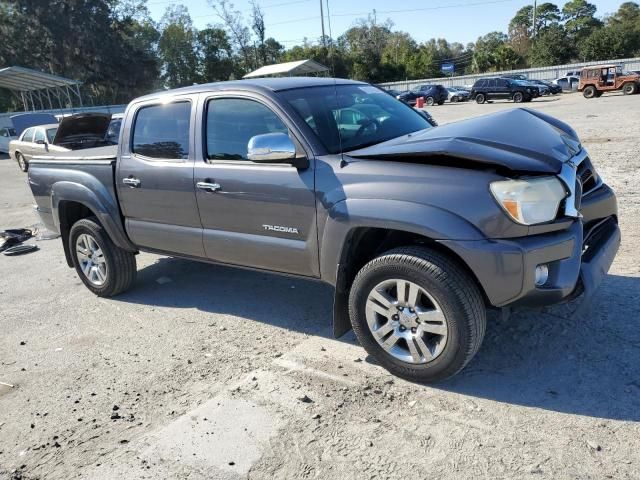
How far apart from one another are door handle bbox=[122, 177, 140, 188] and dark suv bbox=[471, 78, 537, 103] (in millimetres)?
32934

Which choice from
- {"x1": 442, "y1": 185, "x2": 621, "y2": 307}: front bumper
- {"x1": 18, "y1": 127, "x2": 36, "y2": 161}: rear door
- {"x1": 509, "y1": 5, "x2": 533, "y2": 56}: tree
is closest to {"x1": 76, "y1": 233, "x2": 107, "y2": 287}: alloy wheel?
{"x1": 442, "y1": 185, "x2": 621, "y2": 307}: front bumper

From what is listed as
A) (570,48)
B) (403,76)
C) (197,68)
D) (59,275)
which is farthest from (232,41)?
(59,275)

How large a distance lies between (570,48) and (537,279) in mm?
67534

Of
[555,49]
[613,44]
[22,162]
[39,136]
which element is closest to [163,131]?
[39,136]

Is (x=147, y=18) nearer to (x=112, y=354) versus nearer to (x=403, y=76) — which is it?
(x=403, y=76)

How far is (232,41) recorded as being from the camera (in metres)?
75.7

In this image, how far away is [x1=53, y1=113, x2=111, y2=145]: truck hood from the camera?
12.7 metres

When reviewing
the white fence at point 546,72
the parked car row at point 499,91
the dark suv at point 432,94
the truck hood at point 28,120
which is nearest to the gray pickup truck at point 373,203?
the truck hood at point 28,120

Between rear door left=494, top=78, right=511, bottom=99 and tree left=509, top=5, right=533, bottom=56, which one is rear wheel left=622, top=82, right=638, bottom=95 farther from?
tree left=509, top=5, right=533, bottom=56

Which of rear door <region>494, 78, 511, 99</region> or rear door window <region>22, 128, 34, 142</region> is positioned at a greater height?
rear door window <region>22, 128, 34, 142</region>

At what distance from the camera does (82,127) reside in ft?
42.2

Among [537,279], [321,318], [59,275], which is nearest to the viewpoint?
[537,279]

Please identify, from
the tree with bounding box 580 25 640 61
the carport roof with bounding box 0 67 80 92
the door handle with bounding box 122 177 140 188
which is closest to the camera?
the door handle with bounding box 122 177 140 188

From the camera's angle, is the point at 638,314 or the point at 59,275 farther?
the point at 59,275
